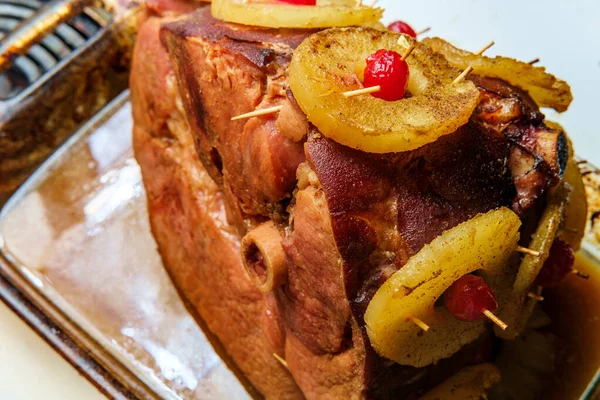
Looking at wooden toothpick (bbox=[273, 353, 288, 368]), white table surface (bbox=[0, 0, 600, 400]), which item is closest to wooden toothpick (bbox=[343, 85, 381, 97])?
wooden toothpick (bbox=[273, 353, 288, 368])

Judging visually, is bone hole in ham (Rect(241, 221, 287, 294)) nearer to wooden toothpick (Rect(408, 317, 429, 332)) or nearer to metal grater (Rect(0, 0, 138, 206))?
wooden toothpick (Rect(408, 317, 429, 332))

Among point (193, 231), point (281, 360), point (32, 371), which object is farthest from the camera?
point (193, 231)

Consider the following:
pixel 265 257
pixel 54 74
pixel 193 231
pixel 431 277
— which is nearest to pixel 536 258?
pixel 431 277

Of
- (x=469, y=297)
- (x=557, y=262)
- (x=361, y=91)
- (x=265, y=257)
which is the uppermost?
(x=361, y=91)

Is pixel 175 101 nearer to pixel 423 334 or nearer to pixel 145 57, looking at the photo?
pixel 145 57

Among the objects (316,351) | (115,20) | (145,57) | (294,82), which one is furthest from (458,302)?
(115,20)

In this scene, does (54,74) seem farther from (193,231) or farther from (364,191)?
(364,191)
